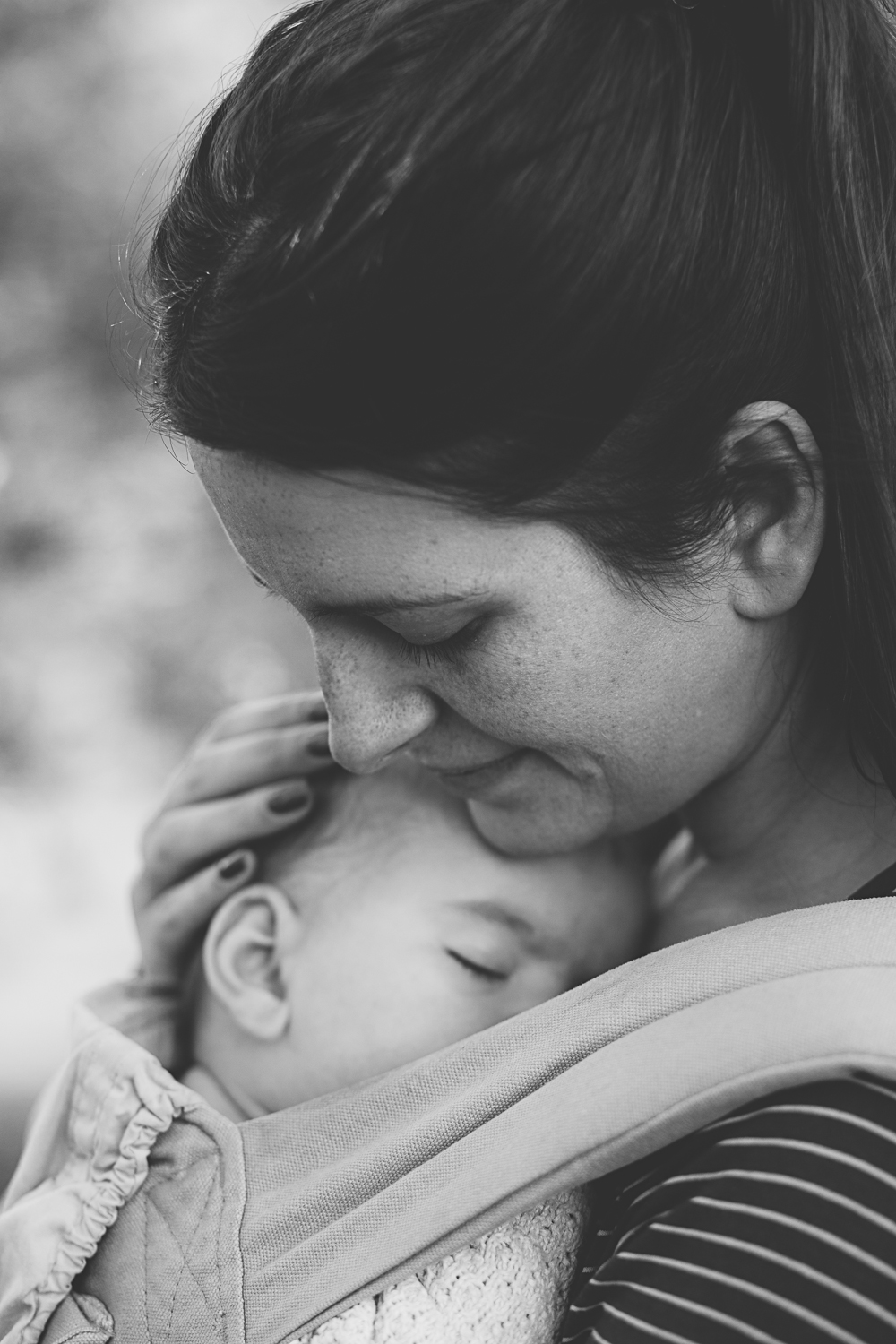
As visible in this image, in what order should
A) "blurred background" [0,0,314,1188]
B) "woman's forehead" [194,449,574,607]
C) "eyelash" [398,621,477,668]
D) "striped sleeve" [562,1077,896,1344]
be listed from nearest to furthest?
1. "striped sleeve" [562,1077,896,1344]
2. "woman's forehead" [194,449,574,607]
3. "eyelash" [398,621,477,668]
4. "blurred background" [0,0,314,1188]

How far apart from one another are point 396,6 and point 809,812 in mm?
840

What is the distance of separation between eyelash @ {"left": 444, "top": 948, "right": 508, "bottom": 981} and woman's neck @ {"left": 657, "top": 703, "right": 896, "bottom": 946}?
0.21 m

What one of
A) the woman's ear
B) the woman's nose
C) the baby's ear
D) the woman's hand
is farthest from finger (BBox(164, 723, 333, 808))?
the woman's ear

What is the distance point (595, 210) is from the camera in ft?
3.00

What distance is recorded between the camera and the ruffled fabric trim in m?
1.21

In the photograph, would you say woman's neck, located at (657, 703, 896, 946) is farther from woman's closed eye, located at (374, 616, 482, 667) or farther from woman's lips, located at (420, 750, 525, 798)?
woman's closed eye, located at (374, 616, 482, 667)

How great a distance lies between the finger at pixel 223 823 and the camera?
159 cm

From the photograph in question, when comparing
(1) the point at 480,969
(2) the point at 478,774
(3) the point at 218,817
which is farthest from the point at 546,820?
(3) the point at 218,817

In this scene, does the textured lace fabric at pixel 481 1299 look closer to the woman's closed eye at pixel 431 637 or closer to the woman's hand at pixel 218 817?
the woman's closed eye at pixel 431 637

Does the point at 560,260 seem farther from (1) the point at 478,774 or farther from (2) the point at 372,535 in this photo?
(1) the point at 478,774

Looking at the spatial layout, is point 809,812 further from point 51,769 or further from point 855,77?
point 51,769

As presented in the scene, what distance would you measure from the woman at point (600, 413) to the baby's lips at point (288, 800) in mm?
392

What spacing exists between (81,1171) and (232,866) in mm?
394

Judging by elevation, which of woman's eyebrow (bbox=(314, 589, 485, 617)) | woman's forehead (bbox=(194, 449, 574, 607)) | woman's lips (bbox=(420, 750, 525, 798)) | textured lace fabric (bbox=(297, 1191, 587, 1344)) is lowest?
textured lace fabric (bbox=(297, 1191, 587, 1344))
